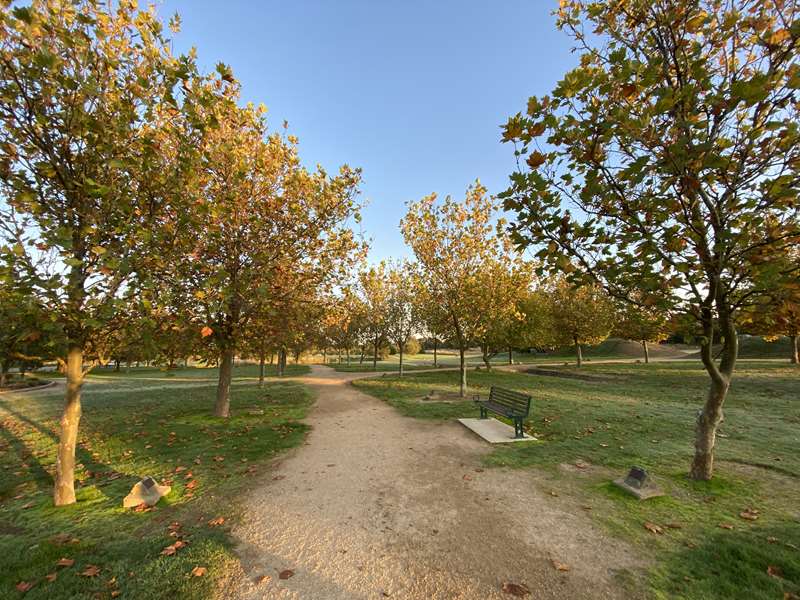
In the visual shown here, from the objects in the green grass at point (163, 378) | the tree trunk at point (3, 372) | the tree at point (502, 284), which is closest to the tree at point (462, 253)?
the tree at point (502, 284)

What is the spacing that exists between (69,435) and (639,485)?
9555 millimetres

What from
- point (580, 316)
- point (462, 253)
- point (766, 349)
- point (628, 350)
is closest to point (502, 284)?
point (462, 253)

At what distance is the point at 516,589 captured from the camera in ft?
12.0

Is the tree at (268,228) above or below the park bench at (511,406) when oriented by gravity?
above

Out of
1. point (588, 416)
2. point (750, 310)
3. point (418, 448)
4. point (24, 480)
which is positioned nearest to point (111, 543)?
point (24, 480)

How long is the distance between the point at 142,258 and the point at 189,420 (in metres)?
8.40

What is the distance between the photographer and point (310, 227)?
10.7 metres

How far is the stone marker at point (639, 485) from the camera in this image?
5.65 m

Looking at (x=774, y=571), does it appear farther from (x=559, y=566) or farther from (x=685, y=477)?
(x=685, y=477)

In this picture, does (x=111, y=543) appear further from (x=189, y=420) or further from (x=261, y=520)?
(x=189, y=420)

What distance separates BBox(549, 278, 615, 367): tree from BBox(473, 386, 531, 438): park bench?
2132 cm

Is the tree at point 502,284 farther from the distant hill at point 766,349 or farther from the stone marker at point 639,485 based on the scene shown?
the distant hill at point 766,349

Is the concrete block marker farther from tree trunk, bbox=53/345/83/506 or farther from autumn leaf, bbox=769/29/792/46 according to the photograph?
tree trunk, bbox=53/345/83/506

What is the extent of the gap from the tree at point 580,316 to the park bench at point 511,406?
839 inches
